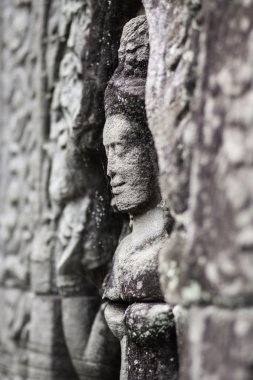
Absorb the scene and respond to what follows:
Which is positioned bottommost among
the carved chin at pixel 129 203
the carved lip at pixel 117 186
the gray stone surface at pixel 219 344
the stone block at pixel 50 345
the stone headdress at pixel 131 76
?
the stone block at pixel 50 345

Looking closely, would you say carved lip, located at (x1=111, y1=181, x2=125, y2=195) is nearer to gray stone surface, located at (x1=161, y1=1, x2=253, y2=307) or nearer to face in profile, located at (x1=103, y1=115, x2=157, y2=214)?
face in profile, located at (x1=103, y1=115, x2=157, y2=214)

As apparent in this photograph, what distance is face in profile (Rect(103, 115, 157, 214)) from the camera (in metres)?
1.64

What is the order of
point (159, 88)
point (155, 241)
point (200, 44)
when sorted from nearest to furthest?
point (200, 44), point (159, 88), point (155, 241)

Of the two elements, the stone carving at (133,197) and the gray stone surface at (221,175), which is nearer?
the gray stone surface at (221,175)

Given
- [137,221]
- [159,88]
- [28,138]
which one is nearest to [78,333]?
[137,221]

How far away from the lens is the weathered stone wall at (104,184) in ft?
3.35

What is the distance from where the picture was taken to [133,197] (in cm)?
165

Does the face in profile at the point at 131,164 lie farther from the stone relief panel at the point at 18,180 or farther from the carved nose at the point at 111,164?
the stone relief panel at the point at 18,180

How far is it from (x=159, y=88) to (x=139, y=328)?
0.52 m

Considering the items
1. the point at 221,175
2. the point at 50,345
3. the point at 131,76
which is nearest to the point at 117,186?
the point at 131,76

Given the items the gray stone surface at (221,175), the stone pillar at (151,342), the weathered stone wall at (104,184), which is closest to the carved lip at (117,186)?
the weathered stone wall at (104,184)

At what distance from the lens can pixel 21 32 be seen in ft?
8.51

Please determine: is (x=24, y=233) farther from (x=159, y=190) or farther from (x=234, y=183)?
(x=234, y=183)

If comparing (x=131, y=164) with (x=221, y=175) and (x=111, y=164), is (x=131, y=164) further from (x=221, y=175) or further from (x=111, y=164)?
(x=221, y=175)
